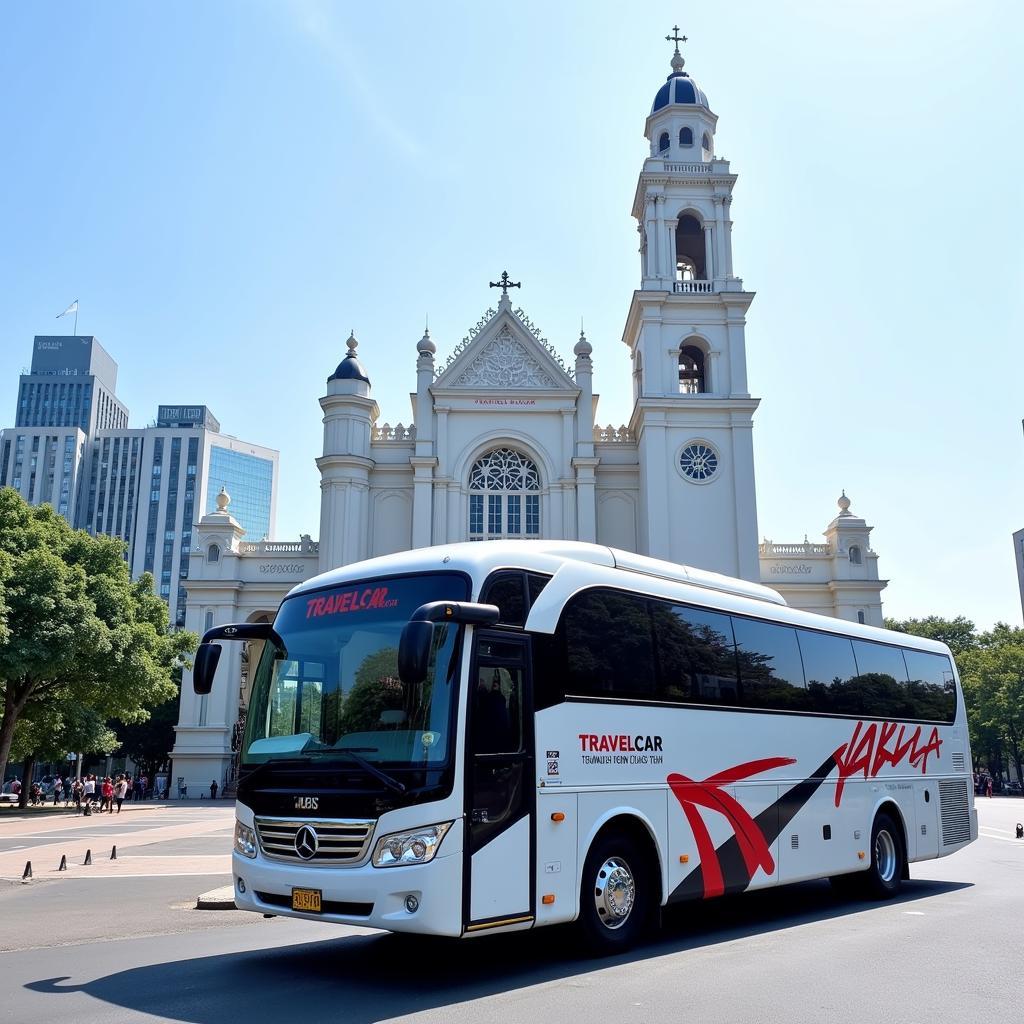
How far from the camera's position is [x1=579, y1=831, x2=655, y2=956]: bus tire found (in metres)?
8.14

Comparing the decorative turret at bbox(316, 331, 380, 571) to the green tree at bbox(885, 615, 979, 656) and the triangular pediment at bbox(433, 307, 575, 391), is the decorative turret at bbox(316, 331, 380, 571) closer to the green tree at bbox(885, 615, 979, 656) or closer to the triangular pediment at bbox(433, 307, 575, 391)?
the triangular pediment at bbox(433, 307, 575, 391)

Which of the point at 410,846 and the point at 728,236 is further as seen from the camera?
the point at 728,236

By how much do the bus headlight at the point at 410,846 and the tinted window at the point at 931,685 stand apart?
8951 mm

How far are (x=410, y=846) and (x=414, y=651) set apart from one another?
1.58 metres

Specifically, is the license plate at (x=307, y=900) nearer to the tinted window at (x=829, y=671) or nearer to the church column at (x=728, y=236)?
the tinted window at (x=829, y=671)

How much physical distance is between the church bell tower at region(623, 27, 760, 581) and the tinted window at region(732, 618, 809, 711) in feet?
94.5

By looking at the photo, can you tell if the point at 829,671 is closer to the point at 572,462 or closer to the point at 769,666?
the point at 769,666

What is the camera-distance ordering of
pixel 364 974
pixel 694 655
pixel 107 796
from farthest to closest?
1. pixel 107 796
2. pixel 694 655
3. pixel 364 974

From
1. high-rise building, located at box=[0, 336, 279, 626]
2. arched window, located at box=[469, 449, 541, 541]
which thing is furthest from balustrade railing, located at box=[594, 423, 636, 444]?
high-rise building, located at box=[0, 336, 279, 626]

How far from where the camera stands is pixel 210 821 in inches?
1147

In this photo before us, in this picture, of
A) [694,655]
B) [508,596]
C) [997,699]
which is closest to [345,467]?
[694,655]

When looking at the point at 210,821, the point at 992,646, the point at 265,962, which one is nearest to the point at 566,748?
the point at 265,962

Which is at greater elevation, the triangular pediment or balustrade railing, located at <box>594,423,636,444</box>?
the triangular pediment

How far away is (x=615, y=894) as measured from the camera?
27.6 ft
